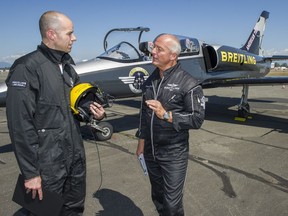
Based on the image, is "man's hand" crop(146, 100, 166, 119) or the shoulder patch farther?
"man's hand" crop(146, 100, 166, 119)

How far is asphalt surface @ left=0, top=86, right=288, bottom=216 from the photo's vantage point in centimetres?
349

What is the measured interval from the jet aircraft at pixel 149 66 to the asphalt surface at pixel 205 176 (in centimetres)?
143

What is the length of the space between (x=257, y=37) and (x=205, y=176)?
13.0m

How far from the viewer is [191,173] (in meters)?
4.56

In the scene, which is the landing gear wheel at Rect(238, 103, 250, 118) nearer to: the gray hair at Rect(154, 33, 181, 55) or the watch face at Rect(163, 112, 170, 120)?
the gray hair at Rect(154, 33, 181, 55)

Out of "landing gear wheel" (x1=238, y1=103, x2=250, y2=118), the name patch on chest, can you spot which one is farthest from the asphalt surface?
"landing gear wheel" (x1=238, y1=103, x2=250, y2=118)

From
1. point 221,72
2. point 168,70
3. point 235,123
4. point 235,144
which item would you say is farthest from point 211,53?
point 168,70

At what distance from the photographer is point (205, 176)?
4.44 m

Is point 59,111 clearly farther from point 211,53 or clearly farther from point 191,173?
point 211,53

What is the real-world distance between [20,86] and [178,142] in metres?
1.45

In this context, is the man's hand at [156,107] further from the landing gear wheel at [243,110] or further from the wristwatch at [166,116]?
the landing gear wheel at [243,110]

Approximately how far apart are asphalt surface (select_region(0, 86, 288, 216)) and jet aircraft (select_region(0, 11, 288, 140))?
143 cm

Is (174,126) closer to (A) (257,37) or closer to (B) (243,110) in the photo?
(B) (243,110)

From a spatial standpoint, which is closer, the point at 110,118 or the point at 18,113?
the point at 18,113
